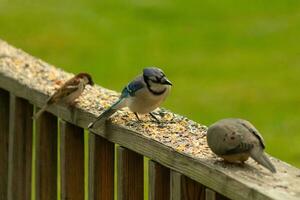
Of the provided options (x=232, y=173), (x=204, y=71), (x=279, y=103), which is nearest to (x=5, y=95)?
(x=232, y=173)

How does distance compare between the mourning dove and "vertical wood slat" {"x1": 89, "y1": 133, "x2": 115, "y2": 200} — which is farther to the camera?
"vertical wood slat" {"x1": 89, "y1": 133, "x2": 115, "y2": 200}

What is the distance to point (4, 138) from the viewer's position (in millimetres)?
5082

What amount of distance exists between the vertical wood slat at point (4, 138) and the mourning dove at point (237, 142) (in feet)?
6.74

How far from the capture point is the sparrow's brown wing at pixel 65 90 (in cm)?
436

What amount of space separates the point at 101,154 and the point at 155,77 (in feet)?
1.36

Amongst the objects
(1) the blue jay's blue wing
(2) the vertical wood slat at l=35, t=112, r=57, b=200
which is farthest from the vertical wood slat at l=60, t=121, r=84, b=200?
(1) the blue jay's blue wing

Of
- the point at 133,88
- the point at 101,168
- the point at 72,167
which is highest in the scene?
the point at 133,88

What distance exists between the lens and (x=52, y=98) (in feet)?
14.7

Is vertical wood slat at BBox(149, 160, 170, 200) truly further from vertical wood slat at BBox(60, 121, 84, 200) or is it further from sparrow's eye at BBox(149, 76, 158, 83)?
vertical wood slat at BBox(60, 121, 84, 200)

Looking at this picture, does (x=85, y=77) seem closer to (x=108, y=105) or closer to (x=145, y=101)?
(x=108, y=105)

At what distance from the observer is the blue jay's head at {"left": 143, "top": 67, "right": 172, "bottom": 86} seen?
3.81 metres

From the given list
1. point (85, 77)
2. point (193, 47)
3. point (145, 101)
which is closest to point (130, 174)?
point (145, 101)

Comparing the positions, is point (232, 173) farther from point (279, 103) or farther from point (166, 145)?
point (279, 103)

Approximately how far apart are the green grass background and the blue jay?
5.17 meters
